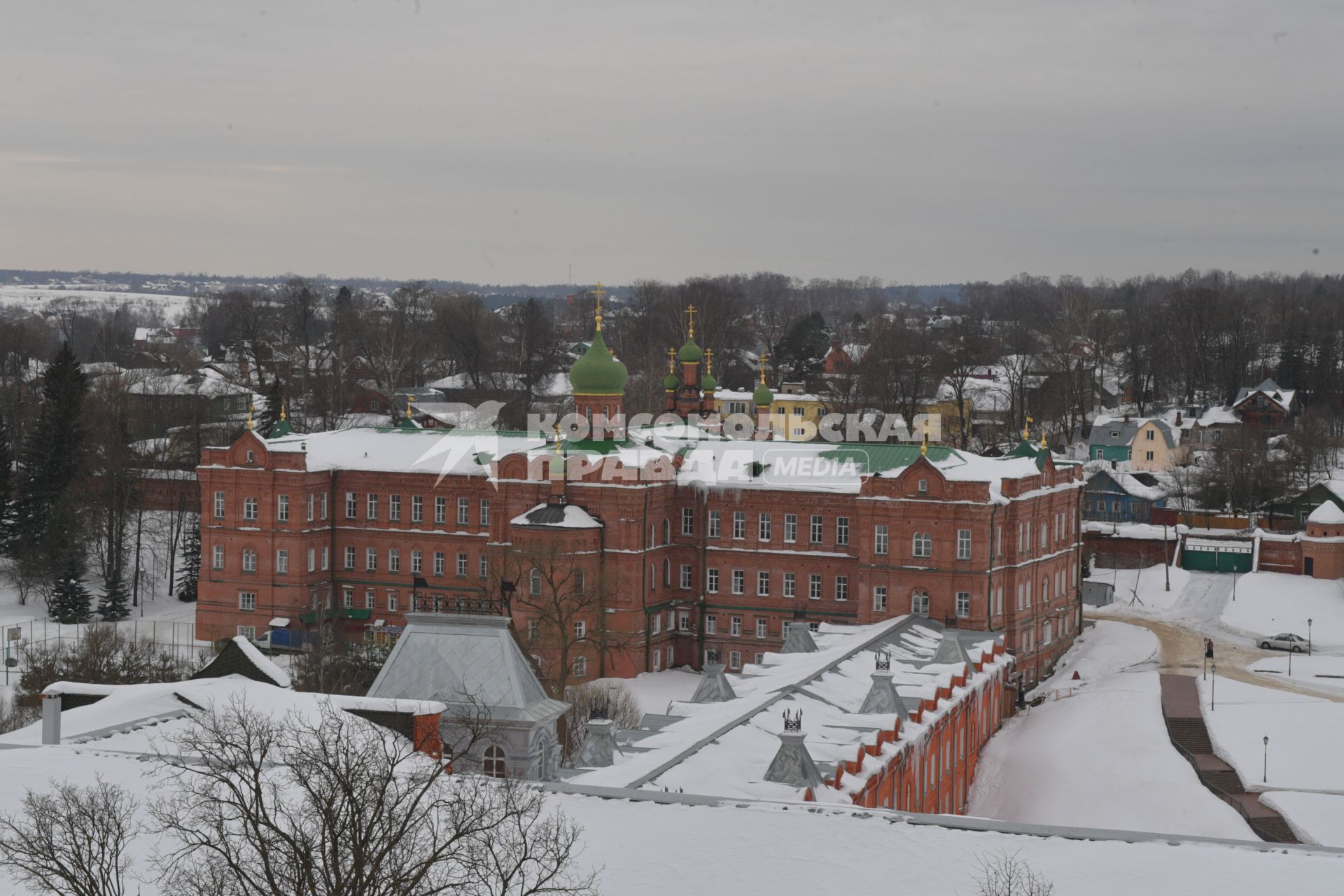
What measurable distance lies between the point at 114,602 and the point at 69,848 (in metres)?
50.3

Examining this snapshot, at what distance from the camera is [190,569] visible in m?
72.2

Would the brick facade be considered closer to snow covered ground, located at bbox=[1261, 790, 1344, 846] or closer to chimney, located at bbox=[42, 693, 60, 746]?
snow covered ground, located at bbox=[1261, 790, 1344, 846]

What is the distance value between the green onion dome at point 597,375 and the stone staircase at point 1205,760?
2027 cm

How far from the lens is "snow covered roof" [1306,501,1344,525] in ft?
237

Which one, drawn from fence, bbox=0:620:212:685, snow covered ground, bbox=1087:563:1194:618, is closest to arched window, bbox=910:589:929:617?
snow covered ground, bbox=1087:563:1194:618

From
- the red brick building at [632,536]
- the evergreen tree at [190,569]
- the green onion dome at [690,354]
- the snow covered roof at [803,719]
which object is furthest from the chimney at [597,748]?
the green onion dome at [690,354]

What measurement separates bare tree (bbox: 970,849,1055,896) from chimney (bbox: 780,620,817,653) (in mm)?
26941

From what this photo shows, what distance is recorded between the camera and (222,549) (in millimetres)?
62812

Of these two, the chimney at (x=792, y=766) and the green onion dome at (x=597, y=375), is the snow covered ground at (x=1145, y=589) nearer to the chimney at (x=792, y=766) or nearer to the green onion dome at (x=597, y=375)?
the green onion dome at (x=597, y=375)

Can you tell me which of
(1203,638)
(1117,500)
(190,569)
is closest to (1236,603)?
(1203,638)

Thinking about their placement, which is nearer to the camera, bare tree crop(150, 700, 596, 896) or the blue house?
bare tree crop(150, 700, 596, 896)

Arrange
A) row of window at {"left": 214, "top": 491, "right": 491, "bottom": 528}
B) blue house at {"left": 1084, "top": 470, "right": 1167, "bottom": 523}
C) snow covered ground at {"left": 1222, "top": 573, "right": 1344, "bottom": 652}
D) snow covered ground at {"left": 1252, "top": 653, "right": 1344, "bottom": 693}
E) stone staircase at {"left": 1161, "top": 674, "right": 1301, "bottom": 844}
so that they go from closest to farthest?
stone staircase at {"left": 1161, "top": 674, "right": 1301, "bottom": 844} → snow covered ground at {"left": 1252, "top": 653, "right": 1344, "bottom": 693} → row of window at {"left": 214, "top": 491, "right": 491, "bottom": 528} → snow covered ground at {"left": 1222, "top": 573, "right": 1344, "bottom": 652} → blue house at {"left": 1084, "top": 470, "right": 1167, "bottom": 523}

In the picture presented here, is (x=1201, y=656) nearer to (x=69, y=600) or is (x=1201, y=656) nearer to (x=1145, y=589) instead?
(x=1145, y=589)

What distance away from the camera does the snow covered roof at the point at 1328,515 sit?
72375 millimetres
